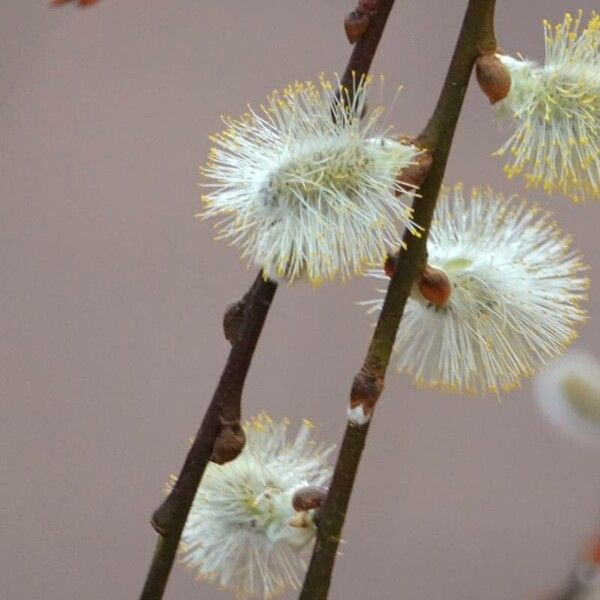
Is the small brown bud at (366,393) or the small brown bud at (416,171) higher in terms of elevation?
the small brown bud at (416,171)

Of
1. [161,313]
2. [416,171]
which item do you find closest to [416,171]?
[416,171]

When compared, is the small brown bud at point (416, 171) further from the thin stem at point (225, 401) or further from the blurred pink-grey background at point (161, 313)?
the blurred pink-grey background at point (161, 313)

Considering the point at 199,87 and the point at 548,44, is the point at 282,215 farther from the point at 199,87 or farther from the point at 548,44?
the point at 199,87

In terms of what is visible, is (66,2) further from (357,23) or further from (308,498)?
(308,498)

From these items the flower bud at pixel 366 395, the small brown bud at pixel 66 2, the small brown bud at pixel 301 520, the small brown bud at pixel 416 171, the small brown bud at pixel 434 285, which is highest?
the small brown bud at pixel 66 2

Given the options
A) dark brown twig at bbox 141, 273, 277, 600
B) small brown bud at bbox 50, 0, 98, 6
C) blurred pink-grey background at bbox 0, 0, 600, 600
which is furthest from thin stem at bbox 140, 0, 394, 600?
blurred pink-grey background at bbox 0, 0, 600, 600

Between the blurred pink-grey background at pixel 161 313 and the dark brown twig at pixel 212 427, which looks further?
the blurred pink-grey background at pixel 161 313

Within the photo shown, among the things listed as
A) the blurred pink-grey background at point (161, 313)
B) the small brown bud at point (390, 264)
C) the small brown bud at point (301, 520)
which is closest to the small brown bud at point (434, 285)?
the small brown bud at point (390, 264)
